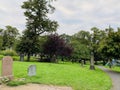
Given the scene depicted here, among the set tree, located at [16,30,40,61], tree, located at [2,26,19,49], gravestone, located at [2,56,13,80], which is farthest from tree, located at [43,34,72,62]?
tree, located at [2,26,19,49]

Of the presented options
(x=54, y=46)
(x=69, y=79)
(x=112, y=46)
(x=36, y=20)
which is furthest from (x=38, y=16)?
(x=69, y=79)

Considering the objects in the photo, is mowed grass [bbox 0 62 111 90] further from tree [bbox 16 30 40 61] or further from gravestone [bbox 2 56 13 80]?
tree [bbox 16 30 40 61]

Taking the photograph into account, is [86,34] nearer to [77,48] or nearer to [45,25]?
[77,48]

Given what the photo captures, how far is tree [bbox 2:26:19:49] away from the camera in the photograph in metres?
71.0

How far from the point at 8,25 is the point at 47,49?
3581 centimetres

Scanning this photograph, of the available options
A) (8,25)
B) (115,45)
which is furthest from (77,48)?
(115,45)

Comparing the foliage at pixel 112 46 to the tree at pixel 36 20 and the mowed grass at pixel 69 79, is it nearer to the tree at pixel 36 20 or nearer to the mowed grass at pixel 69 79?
the mowed grass at pixel 69 79

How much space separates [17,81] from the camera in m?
11.8

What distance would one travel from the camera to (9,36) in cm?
7325

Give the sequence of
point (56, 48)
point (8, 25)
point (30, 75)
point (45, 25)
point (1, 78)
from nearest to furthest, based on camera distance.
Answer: point (1, 78) < point (30, 75) < point (56, 48) < point (45, 25) < point (8, 25)

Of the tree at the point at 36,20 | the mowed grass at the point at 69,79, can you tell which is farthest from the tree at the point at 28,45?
the mowed grass at the point at 69,79

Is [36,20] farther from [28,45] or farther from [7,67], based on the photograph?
[7,67]

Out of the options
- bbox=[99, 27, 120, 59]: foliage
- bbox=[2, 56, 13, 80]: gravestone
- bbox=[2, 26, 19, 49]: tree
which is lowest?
bbox=[2, 56, 13, 80]: gravestone

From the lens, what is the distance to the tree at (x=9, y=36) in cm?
7097
